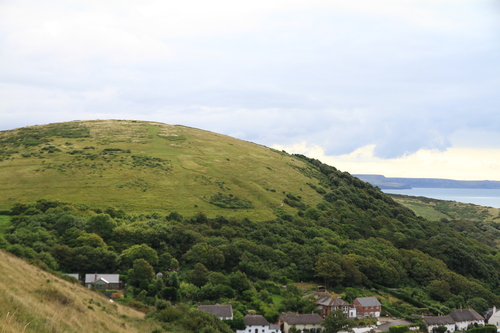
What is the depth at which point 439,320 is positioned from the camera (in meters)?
54.6

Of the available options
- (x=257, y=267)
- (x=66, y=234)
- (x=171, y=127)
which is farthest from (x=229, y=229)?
(x=171, y=127)

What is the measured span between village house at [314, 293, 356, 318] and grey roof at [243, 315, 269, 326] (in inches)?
328

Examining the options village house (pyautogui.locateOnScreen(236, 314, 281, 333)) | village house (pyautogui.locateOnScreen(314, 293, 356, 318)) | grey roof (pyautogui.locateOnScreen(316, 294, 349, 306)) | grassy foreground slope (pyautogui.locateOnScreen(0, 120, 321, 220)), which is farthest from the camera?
grassy foreground slope (pyautogui.locateOnScreen(0, 120, 321, 220))

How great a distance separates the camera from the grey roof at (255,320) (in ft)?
146

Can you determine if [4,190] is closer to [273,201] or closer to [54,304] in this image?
[273,201]

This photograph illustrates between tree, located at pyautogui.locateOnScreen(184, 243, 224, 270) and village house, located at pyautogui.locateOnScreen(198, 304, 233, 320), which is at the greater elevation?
tree, located at pyautogui.locateOnScreen(184, 243, 224, 270)

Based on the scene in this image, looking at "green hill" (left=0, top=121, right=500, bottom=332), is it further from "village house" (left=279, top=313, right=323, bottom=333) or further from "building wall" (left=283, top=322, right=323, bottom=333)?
"building wall" (left=283, top=322, right=323, bottom=333)

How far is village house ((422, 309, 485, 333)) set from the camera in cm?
5366

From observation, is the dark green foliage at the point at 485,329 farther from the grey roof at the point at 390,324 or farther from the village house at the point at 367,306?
the village house at the point at 367,306

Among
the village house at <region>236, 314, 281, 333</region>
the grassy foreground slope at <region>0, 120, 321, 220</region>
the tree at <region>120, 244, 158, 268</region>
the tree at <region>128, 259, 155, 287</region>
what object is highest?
the grassy foreground slope at <region>0, 120, 321, 220</region>

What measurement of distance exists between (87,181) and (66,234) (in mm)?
29052

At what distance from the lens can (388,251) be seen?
3078 inches

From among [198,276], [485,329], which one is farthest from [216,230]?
[485,329]

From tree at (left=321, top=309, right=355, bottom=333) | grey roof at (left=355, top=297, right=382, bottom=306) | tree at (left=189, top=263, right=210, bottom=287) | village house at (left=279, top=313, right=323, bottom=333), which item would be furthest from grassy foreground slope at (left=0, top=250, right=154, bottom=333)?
grey roof at (left=355, top=297, right=382, bottom=306)
